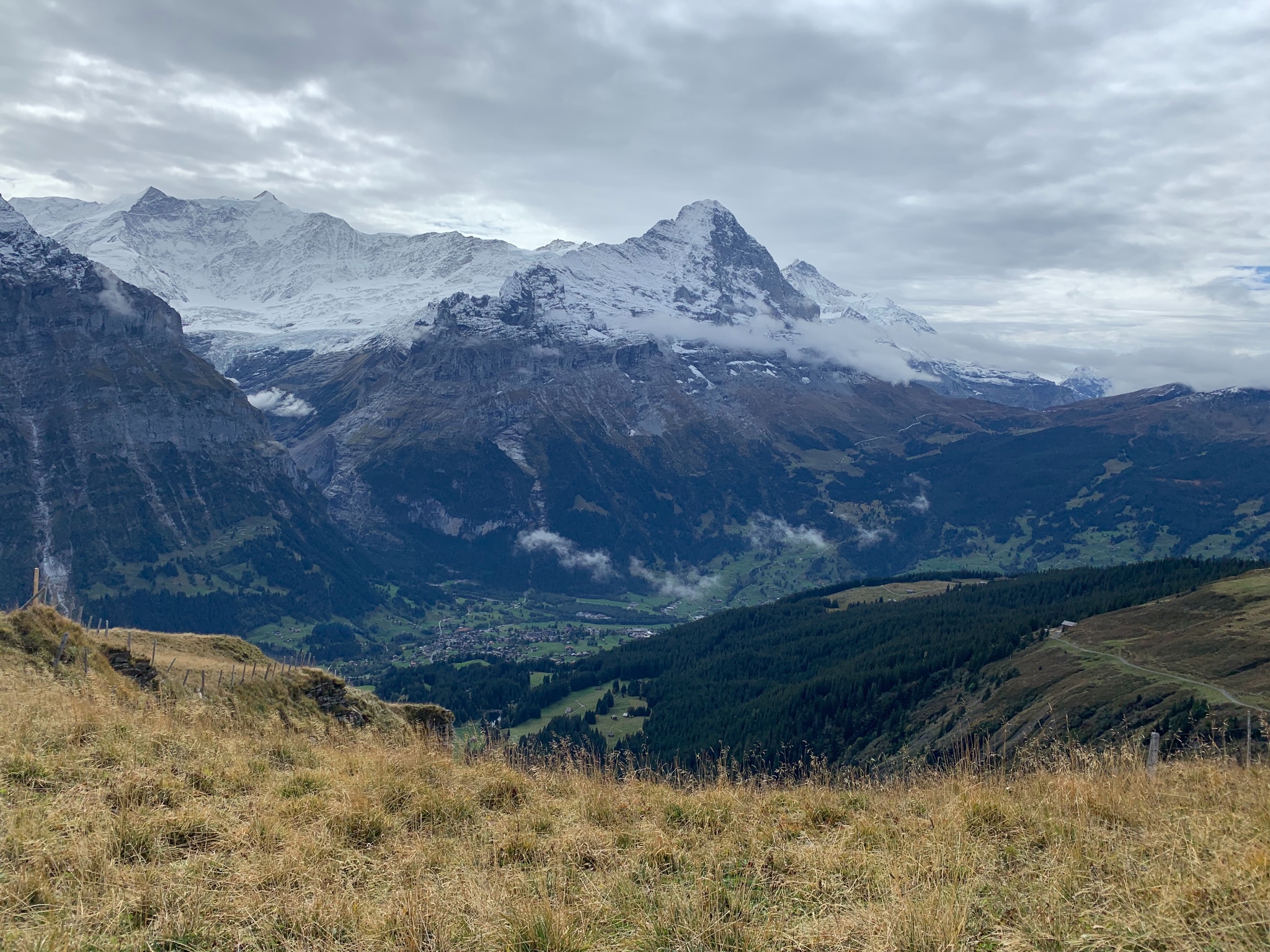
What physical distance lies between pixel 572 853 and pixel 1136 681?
248 feet

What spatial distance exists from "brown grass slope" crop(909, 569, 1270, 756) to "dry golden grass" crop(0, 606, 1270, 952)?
33.9m

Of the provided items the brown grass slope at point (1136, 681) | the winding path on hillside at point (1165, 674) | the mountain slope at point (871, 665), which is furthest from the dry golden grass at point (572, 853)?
the mountain slope at point (871, 665)

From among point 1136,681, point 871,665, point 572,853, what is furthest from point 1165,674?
point 572,853

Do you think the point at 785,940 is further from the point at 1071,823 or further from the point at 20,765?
the point at 20,765

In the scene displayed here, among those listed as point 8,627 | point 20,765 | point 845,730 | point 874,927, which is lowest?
point 845,730

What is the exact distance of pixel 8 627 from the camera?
22.2 meters

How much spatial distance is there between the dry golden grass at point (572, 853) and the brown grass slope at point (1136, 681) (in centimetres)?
3386

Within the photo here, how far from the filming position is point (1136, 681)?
2687 inches

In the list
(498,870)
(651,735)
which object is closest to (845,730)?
(651,735)

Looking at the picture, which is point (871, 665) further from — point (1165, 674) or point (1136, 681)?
point (1136, 681)

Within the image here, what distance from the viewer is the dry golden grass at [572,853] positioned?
23.8ft

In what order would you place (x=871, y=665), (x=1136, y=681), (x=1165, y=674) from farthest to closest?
(x=871, y=665) < (x=1165, y=674) < (x=1136, y=681)

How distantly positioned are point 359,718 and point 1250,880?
26357mm

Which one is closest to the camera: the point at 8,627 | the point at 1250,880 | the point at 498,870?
the point at 1250,880
